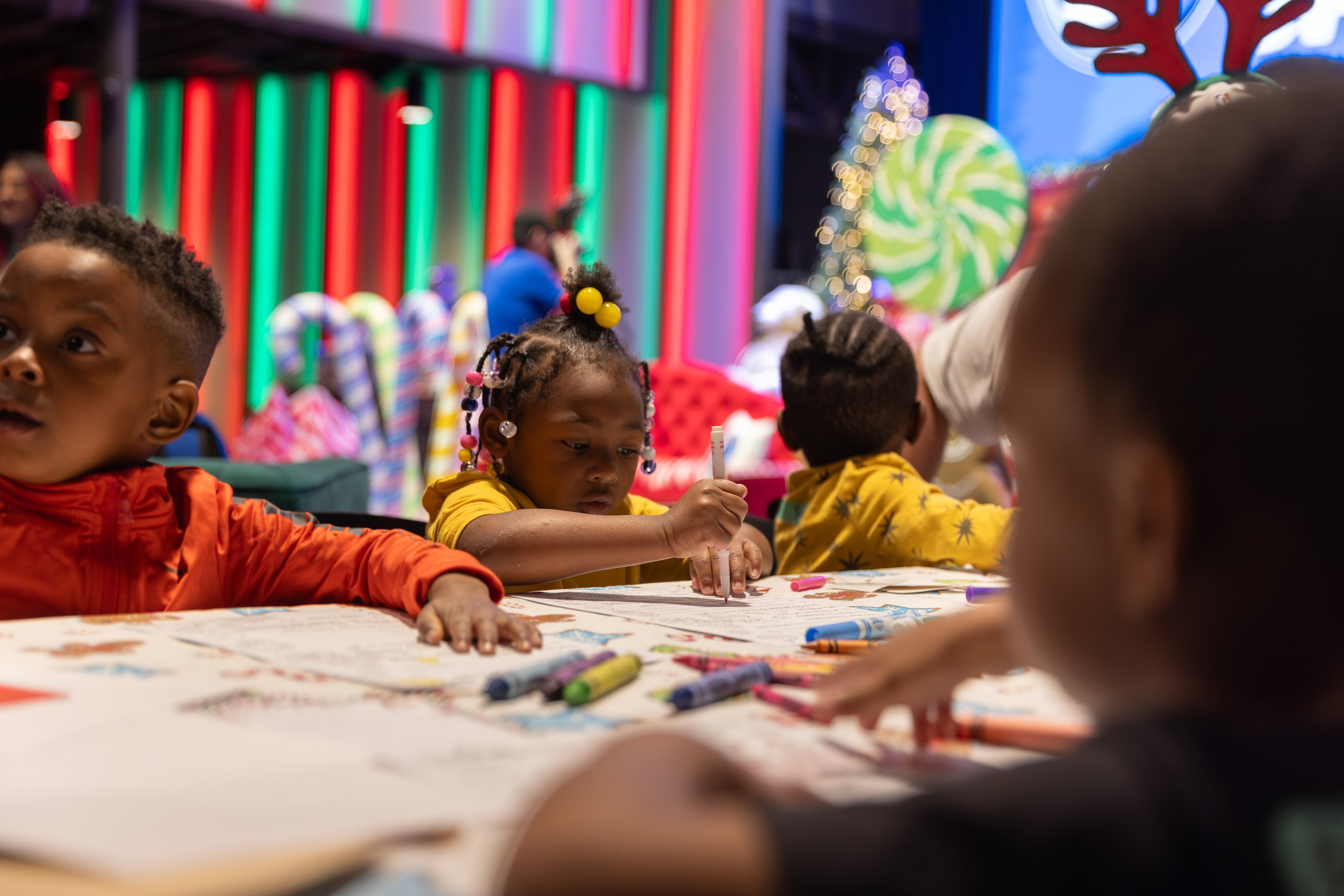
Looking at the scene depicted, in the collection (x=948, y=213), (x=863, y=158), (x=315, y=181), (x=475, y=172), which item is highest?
(x=863, y=158)

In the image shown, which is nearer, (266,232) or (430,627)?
(430,627)

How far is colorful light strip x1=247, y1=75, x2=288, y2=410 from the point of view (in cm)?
682

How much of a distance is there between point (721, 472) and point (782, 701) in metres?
0.63

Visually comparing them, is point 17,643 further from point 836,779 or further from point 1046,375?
point 1046,375

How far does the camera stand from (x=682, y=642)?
905 mm

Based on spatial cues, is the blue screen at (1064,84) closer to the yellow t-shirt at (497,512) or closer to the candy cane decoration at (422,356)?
the candy cane decoration at (422,356)

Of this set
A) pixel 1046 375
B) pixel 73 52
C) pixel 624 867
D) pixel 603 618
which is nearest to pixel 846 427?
pixel 603 618

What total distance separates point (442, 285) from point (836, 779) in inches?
254

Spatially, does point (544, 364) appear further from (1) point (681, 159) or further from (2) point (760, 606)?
(1) point (681, 159)

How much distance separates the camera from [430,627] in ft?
2.96

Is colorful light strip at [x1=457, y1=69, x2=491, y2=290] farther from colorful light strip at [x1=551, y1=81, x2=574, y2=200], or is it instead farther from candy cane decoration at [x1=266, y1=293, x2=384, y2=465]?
candy cane decoration at [x1=266, y1=293, x2=384, y2=465]

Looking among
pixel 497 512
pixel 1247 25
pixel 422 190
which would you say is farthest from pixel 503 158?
pixel 497 512

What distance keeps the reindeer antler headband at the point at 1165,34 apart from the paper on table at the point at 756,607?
1167mm

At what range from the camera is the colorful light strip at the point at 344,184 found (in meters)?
6.78
